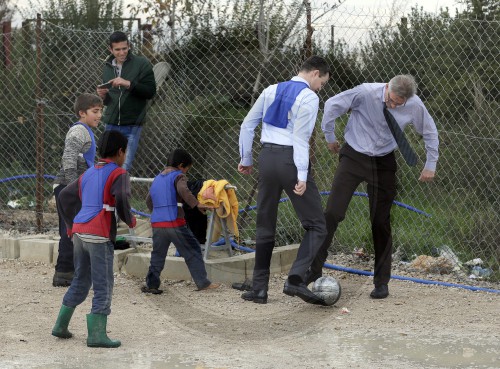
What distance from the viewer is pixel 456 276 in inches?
328

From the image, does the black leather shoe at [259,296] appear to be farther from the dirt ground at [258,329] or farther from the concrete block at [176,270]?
the concrete block at [176,270]

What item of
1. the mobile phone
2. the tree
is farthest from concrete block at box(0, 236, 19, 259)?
the tree

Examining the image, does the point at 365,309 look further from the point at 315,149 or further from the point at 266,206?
the point at 315,149

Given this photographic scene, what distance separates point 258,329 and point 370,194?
164cm

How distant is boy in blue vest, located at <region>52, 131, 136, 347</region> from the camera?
19.7 ft

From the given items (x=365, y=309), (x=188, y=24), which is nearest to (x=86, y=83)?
(x=188, y=24)

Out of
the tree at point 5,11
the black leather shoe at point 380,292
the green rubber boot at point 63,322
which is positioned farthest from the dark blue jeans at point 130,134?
the tree at point 5,11

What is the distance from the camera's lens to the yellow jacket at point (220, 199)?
26.2 ft

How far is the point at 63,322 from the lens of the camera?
6.07 metres

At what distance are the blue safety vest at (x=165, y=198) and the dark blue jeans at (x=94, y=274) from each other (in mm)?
1566

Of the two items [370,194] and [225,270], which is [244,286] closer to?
[225,270]

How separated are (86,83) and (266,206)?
485 centimetres

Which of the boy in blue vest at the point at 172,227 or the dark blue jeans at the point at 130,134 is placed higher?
the dark blue jeans at the point at 130,134

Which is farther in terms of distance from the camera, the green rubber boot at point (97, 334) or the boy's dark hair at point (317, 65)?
the boy's dark hair at point (317, 65)
